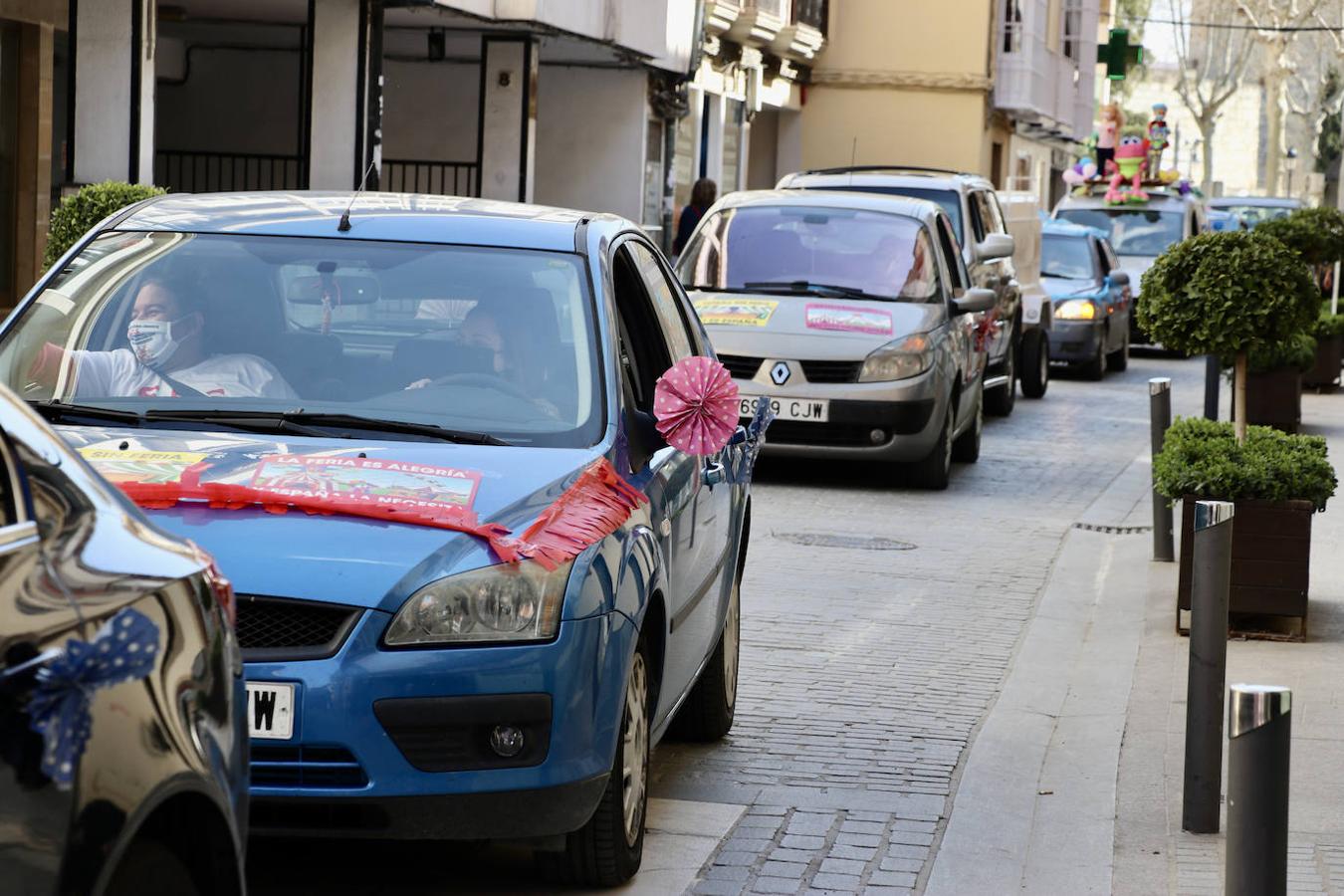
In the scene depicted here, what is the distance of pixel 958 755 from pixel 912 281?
775 cm

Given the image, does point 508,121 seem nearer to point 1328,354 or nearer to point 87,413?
point 1328,354

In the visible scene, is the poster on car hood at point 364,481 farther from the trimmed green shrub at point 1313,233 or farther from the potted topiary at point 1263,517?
the trimmed green shrub at point 1313,233

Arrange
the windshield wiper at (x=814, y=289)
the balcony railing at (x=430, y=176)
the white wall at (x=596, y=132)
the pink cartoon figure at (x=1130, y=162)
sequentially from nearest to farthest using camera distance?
the windshield wiper at (x=814, y=289), the balcony railing at (x=430, y=176), the white wall at (x=596, y=132), the pink cartoon figure at (x=1130, y=162)

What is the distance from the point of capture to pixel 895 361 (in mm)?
13891

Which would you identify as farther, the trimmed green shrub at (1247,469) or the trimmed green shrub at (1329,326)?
the trimmed green shrub at (1329,326)

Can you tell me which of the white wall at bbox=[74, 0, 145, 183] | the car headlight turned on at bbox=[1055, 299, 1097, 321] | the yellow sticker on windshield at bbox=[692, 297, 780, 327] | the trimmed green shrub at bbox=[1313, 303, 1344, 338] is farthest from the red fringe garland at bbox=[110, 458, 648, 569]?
the car headlight turned on at bbox=[1055, 299, 1097, 321]

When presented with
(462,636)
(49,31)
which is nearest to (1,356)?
(462,636)

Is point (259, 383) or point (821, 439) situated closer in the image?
point (259, 383)

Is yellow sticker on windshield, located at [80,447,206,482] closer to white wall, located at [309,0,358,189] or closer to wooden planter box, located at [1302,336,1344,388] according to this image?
white wall, located at [309,0,358,189]

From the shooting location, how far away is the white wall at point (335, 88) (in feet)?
63.8

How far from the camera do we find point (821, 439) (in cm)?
1398

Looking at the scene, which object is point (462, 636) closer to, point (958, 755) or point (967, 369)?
point (958, 755)

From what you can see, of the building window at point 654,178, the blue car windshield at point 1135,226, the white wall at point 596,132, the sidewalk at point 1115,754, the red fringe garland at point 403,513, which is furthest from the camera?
the blue car windshield at point 1135,226

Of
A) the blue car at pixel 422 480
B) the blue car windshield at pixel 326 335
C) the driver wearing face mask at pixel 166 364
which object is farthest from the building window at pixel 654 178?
the driver wearing face mask at pixel 166 364
